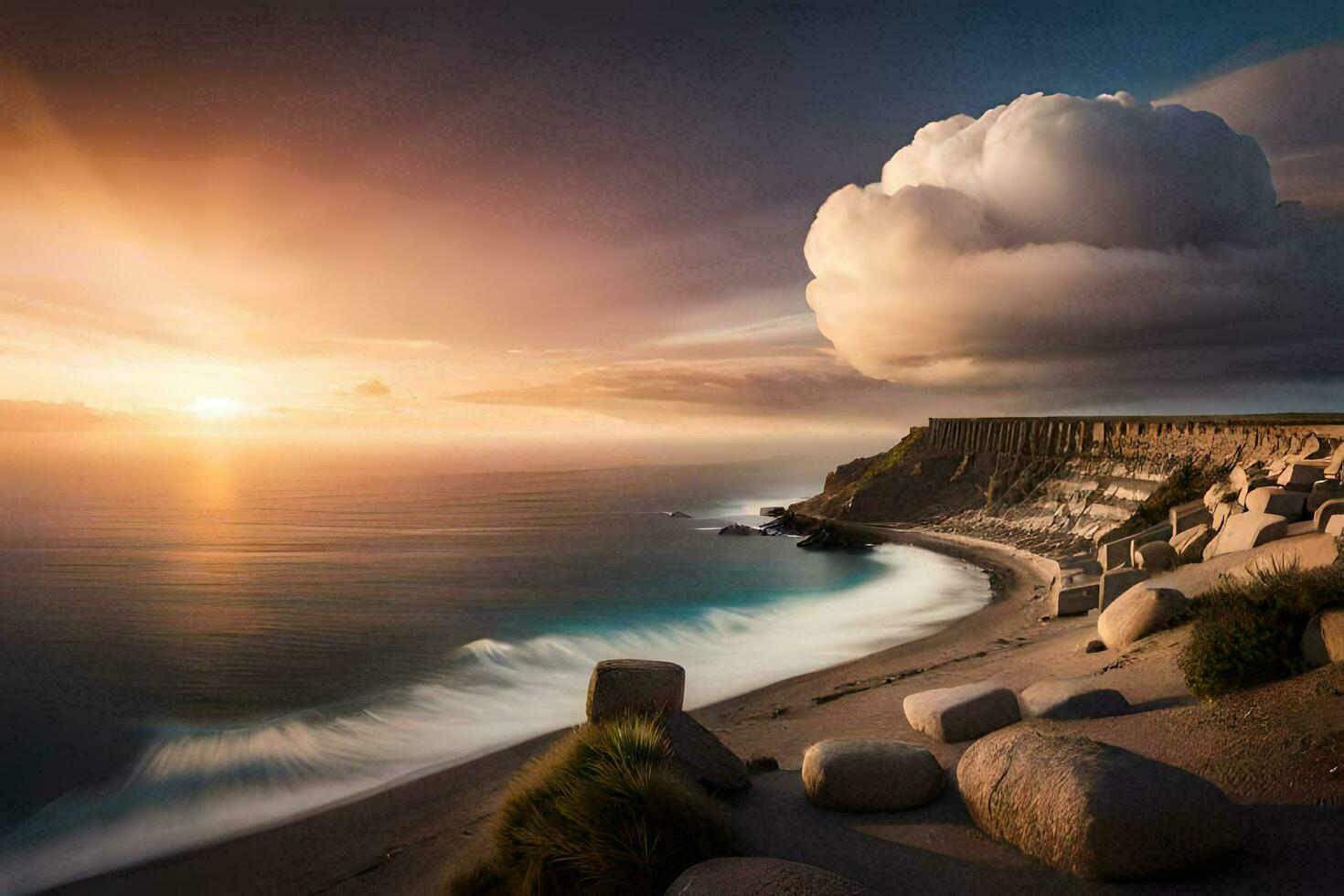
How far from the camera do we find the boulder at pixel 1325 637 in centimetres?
953

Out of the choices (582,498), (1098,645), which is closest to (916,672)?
(1098,645)

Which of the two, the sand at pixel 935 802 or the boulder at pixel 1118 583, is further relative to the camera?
the boulder at pixel 1118 583

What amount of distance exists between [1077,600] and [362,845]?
22.0 m

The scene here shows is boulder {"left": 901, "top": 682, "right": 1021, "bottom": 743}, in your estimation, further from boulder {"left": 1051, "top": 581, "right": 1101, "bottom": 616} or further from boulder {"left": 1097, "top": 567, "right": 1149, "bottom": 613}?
boulder {"left": 1051, "top": 581, "right": 1101, "bottom": 616}

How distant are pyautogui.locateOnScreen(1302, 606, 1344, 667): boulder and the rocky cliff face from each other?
57.9 feet

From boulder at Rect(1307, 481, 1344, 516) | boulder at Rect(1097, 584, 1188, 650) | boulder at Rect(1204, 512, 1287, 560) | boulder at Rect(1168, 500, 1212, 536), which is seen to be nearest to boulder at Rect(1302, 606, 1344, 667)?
boulder at Rect(1097, 584, 1188, 650)

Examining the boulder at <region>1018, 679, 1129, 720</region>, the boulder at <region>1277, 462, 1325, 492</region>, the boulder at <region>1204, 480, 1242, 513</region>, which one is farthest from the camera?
the boulder at <region>1204, 480, 1242, 513</region>

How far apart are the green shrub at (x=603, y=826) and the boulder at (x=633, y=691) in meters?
1.47

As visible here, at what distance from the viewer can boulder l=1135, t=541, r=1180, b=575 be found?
68.7 ft

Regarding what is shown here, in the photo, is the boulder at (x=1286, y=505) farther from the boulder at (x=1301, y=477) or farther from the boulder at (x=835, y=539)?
the boulder at (x=835, y=539)

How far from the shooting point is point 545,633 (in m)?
35.5

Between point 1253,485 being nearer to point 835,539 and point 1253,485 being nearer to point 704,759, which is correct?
point 704,759

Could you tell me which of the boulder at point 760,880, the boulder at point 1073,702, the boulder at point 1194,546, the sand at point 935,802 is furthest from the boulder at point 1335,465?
the boulder at point 760,880

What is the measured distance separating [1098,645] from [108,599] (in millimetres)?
49799
